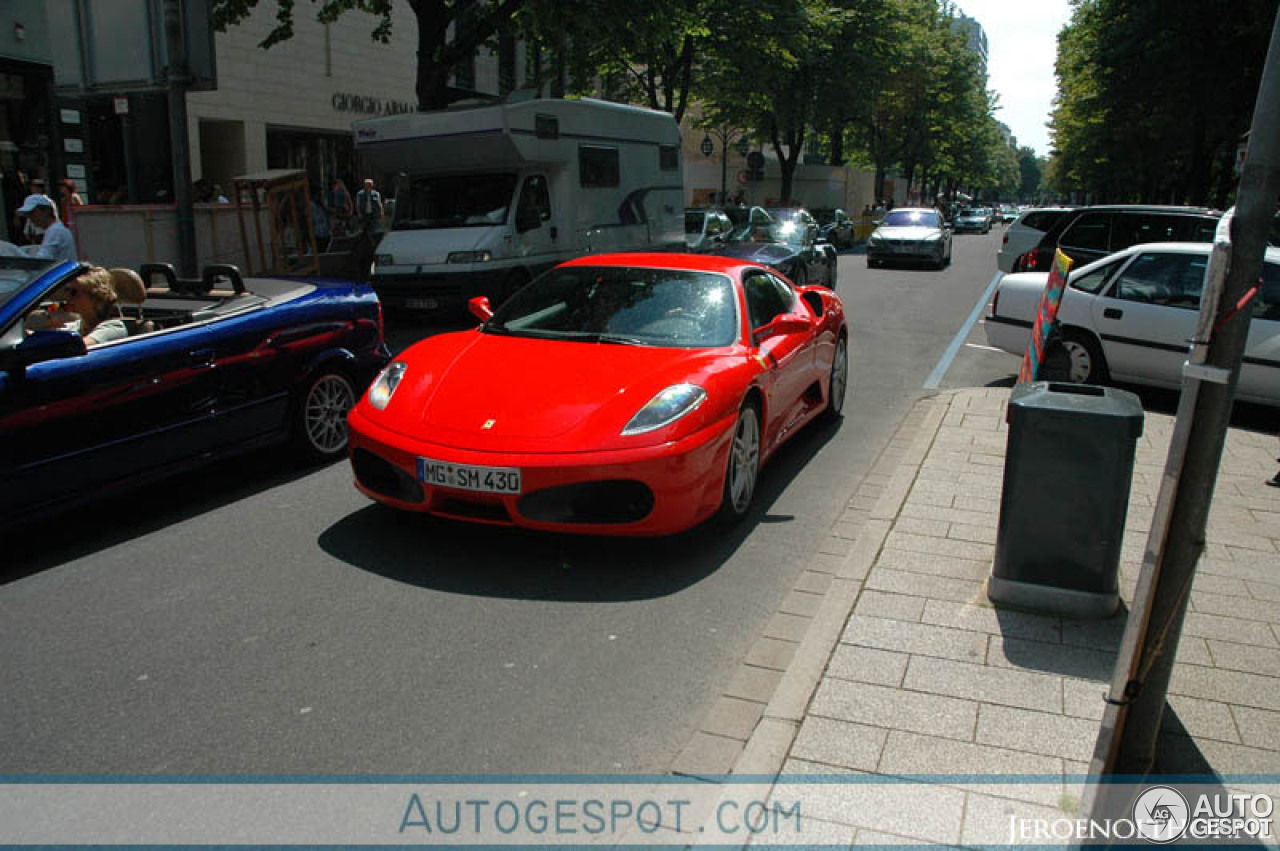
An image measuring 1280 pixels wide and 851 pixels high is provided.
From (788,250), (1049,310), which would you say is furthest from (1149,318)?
(788,250)

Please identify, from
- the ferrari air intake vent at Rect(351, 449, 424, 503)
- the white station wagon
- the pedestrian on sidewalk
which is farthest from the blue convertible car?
the pedestrian on sidewalk

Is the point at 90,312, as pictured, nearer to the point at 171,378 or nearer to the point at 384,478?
the point at 171,378

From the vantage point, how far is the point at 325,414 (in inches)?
261

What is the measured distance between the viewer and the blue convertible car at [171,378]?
4691 mm

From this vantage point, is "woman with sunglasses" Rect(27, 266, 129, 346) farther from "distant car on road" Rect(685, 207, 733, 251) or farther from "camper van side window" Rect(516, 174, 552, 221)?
"distant car on road" Rect(685, 207, 733, 251)

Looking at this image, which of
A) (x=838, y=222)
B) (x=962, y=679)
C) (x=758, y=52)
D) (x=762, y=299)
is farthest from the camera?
(x=838, y=222)

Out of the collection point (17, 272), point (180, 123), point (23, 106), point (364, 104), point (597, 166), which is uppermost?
point (364, 104)

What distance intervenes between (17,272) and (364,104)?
73.0 ft

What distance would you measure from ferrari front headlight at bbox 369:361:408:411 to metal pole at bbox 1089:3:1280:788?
3.69 meters

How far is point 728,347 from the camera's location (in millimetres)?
5668

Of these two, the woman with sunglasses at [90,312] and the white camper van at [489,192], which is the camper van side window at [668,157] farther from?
the woman with sunglasses at [90,312]

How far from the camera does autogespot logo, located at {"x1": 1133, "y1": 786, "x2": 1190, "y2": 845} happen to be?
272cm

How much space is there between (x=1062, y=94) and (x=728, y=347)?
163ft

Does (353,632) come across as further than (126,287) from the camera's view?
No
